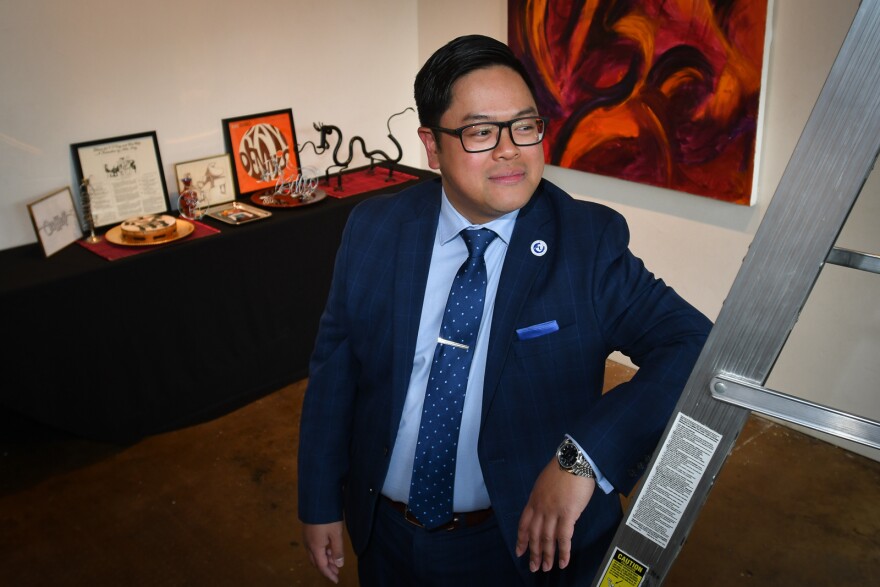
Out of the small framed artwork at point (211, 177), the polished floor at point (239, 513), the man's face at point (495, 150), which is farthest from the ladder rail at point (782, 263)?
the small framed artwork at point (211, 177)

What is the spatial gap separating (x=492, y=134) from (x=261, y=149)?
2718 millimetres

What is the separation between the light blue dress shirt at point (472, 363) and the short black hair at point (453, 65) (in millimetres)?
194

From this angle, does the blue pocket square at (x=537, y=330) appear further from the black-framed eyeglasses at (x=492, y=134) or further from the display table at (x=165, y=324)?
the display table at (x=165, y=324)

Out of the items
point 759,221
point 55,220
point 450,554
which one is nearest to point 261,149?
point 55,220

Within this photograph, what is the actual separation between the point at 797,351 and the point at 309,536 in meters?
2.46

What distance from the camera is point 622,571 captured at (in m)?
0.92

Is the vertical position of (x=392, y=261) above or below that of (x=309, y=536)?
above

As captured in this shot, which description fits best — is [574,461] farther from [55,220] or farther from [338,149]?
[338,149]

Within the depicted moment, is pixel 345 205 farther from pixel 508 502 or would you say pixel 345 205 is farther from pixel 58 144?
pixel 508 502

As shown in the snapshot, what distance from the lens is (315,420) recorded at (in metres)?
1.58

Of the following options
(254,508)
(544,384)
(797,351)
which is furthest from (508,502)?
(797,351)

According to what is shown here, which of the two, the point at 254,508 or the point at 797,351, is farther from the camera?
the point at 797,351

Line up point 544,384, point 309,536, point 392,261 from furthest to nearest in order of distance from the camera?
point 309,536
point 392,261
point 544,384

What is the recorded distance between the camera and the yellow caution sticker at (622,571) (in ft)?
2.95
